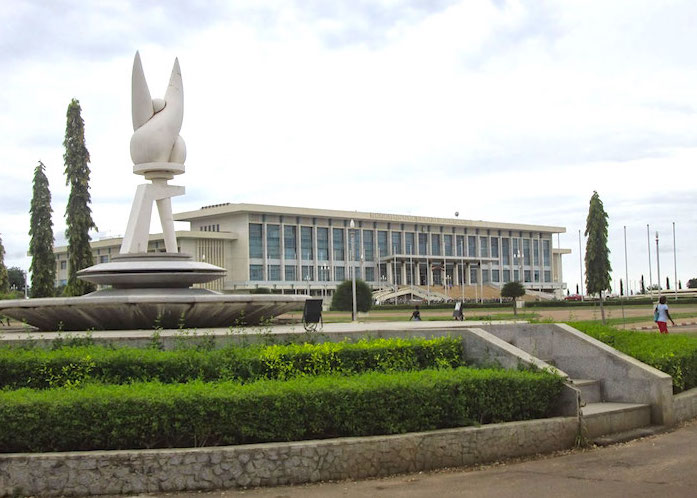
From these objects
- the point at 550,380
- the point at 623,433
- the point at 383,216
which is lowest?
the point at 623,433

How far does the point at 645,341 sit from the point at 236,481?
772cm

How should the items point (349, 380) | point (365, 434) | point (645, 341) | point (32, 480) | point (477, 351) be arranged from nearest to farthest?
1. point (32, 480)
2. point (365, 434)
3. point (349, 380)
4. point (477, 351)
5. point (645, 341)

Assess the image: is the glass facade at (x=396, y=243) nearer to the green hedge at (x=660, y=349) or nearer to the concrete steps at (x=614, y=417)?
the green hedge at (x=660, y=349)

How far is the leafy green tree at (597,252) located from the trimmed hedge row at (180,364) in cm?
3339

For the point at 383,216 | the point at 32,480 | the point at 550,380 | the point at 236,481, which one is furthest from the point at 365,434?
the point at 383,216

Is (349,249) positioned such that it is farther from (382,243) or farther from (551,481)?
→ (551,481)

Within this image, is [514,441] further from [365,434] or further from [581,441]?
[365,434]

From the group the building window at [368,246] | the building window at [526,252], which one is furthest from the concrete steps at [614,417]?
the building window at [526,252]

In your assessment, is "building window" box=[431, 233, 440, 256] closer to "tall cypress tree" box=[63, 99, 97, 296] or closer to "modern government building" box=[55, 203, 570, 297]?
"modern government building" box=[55, 203, 570, 297]

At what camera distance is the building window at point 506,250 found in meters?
113

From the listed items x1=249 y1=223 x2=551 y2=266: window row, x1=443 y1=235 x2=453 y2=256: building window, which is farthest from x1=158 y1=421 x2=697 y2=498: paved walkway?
x1=443 y1=235 x2=453 y2=256: building window

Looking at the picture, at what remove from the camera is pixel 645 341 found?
1265cm

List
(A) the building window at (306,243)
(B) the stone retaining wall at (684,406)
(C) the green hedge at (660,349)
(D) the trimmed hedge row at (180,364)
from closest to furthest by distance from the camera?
(D) the trimmed hedge row at (180,364) → (B) the stone retaining wall at (684,406) → (C) the green hedge at (660,349) → (A) the building window at (306,243)

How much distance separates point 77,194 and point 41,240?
5.89m
